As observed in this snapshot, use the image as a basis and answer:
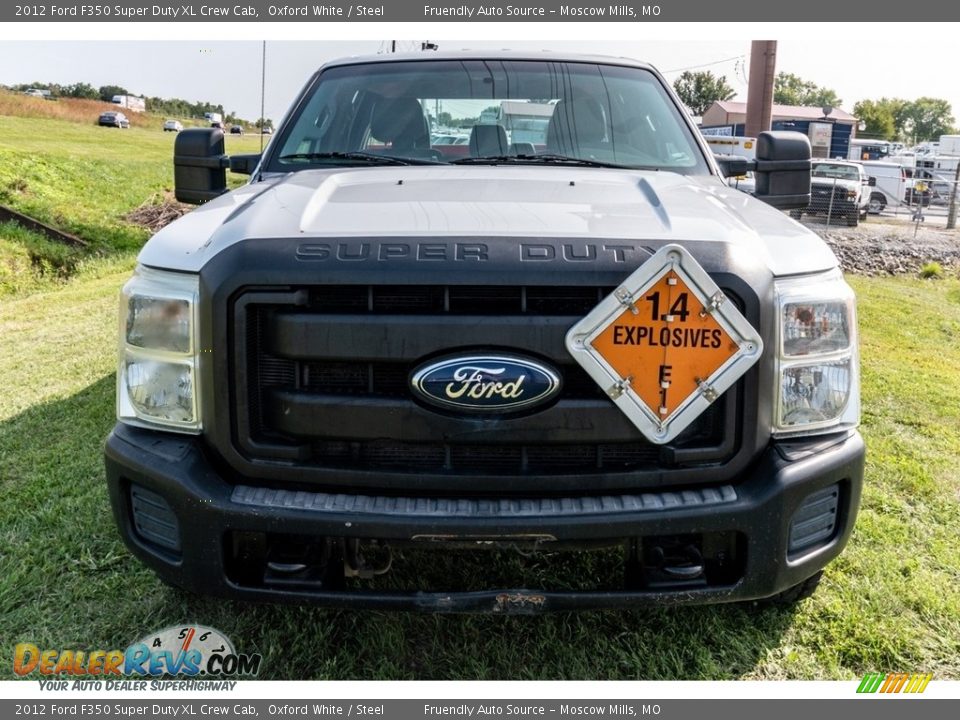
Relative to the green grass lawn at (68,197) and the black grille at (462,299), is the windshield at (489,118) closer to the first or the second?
the black grille at (462,299)

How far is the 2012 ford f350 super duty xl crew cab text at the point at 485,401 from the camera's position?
209cm

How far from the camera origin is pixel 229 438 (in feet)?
7.22

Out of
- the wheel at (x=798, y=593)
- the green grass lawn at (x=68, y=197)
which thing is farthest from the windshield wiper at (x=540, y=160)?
the green grass lawn at (x=68, y=197)

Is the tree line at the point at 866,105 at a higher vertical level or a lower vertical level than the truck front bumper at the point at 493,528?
higher

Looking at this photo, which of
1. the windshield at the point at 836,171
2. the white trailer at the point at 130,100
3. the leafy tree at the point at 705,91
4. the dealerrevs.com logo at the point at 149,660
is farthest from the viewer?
the leafy tree at the point at 705,91

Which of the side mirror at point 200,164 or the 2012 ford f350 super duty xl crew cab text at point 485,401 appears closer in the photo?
the 2012 ford f350 super duty xl crew cab text at point 485,401

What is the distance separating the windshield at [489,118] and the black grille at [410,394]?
1294 mm

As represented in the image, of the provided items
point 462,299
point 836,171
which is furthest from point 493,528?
point 836,171

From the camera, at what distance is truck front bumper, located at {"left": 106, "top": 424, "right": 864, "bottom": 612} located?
212 centimetres

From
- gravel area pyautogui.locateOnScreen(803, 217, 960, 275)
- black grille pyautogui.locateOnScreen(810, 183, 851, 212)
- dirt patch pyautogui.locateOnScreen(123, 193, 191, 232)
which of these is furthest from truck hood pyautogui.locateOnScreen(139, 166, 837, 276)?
black grille pyautogui.locateOnScreen(810, 183, 851, 212)

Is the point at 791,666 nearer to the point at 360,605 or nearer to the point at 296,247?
the point at 360,605

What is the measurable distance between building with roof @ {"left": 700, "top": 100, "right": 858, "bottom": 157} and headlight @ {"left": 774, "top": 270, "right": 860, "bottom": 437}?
38653mm

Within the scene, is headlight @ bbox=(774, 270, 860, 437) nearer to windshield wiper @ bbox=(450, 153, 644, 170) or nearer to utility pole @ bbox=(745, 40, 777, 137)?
windshield wiper @ bbox=(450, 153, 644, 170)

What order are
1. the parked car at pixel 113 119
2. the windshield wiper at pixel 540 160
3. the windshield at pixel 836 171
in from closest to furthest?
the windshield wiper at pixel 540 160
the windshield at pixel 836 171
the parked car at pixel 113 119
